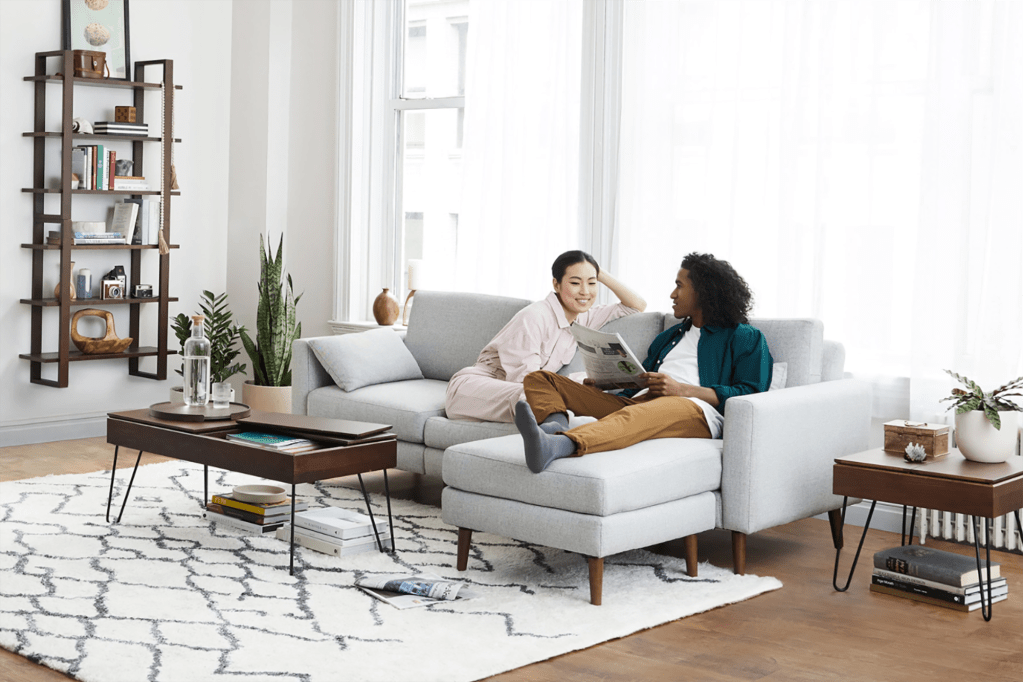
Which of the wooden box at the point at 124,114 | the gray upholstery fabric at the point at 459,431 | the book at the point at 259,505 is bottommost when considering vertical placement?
the book at the point at 259,505

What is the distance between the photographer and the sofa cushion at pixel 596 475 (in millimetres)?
3266

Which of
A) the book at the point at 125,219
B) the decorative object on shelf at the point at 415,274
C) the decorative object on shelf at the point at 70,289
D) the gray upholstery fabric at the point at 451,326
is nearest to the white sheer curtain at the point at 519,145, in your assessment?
the decorative object on shelf at the point at 415,274

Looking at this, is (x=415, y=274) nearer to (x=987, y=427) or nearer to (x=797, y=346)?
(x=797, y=346)

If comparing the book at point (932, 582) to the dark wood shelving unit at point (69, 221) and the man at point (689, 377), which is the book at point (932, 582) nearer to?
the man at point (689, 377)

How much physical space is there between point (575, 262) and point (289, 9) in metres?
3.04

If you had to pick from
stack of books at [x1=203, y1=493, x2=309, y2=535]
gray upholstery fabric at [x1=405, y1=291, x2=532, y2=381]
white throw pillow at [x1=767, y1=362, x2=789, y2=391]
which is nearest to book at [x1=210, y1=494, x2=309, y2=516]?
stack of books at [x1=203, y1=493, x2=309, y2=535]

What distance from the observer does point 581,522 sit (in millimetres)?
3262

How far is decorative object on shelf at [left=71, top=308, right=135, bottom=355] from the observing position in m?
5.81

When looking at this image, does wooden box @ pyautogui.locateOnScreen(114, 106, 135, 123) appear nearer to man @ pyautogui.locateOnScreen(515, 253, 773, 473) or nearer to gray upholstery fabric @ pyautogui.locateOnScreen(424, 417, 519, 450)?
gray upholstery fabric @ pyautogui.locateOnScreen(424, 417, 519, 450)

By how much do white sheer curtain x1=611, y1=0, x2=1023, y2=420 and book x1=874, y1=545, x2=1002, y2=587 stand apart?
776 millimetres

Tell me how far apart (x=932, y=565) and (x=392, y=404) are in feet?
6.88

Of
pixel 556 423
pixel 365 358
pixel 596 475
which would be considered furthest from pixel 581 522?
pixel 365 358

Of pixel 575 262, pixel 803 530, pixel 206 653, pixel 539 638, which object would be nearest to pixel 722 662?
pixel 539 638

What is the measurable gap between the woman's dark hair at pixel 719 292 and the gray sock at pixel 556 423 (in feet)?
2.11
